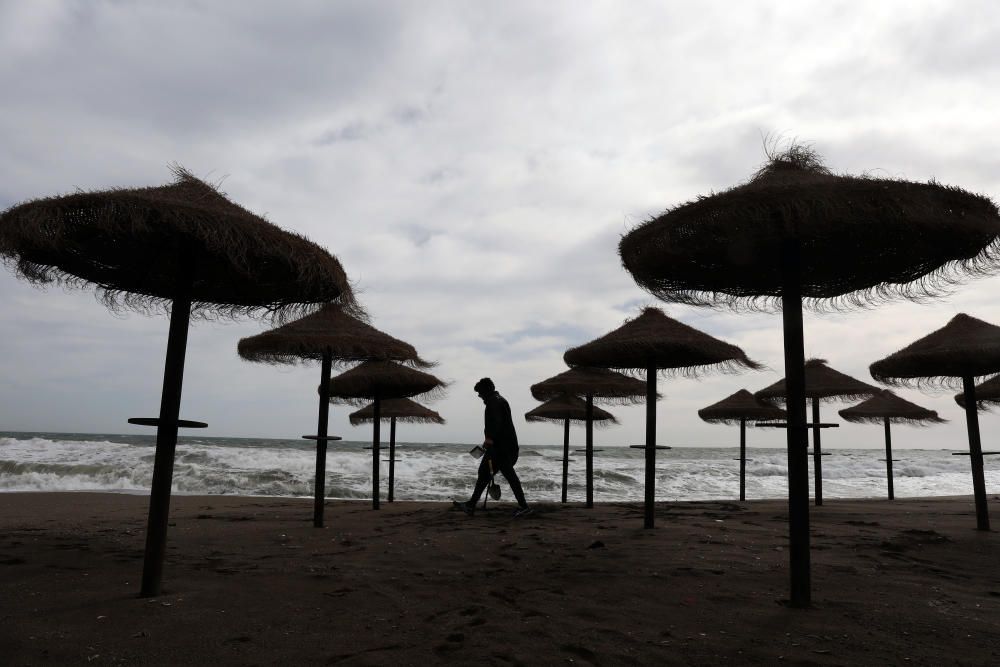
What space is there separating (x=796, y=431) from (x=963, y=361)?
18.4 feet

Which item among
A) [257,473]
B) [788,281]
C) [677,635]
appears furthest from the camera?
[257,473]

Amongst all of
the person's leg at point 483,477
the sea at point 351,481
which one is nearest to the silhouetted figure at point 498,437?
the person's leg at point 483,477

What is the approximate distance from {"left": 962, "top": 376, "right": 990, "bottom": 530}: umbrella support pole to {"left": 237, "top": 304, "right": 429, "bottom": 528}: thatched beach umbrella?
24.1 feet

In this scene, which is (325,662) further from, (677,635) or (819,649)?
(819,649)

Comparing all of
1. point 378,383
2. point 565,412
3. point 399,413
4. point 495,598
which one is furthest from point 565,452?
point 495,598

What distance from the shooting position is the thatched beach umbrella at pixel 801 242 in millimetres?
3713

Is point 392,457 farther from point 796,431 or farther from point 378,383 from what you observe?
point 796,431

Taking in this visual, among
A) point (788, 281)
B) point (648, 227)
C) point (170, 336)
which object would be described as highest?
point (648, 227)

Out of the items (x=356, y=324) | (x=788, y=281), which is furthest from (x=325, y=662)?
(x=356, y=324)

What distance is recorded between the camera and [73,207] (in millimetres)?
3631

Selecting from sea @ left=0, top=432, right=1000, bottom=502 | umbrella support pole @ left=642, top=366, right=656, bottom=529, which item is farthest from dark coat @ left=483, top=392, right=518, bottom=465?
sea @ left=0, top=432, right=1000, bottom=502

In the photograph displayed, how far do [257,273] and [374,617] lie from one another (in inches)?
101

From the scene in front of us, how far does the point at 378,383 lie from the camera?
10.9 meters

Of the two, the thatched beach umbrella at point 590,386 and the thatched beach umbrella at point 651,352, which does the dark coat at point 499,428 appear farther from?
the thatched beach umbrella at point 590,386
